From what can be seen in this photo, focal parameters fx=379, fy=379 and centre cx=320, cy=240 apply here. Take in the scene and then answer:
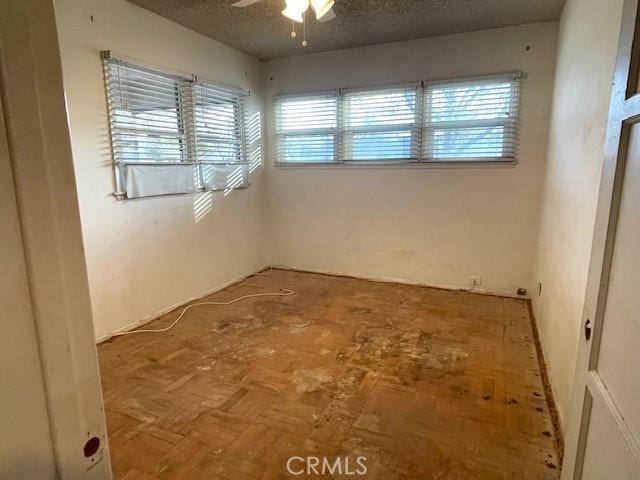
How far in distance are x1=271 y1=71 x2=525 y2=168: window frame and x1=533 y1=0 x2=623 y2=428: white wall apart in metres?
0.53

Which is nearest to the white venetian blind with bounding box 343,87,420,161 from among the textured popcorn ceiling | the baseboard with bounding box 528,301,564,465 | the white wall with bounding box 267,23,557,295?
the white wall with bounding box 267,23,557,295

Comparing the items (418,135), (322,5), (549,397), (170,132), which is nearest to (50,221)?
(322,5)

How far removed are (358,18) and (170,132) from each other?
193 centimetres

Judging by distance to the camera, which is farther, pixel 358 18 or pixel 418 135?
pixel 418 135

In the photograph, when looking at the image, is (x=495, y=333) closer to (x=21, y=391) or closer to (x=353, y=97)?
(x=353, y=97)

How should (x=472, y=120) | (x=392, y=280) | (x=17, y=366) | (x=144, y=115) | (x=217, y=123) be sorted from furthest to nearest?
1. (x=392, y=280)
2. (x=217, y=123)
3. (x=472, y=120)
4. (x=144, y=115)
5. (x=17, y=366)

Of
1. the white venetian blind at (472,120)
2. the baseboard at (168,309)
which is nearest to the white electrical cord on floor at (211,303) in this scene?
the baseboard at (168,309)

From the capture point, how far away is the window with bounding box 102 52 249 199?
2947 mm

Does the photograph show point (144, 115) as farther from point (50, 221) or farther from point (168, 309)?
point (50, 221)

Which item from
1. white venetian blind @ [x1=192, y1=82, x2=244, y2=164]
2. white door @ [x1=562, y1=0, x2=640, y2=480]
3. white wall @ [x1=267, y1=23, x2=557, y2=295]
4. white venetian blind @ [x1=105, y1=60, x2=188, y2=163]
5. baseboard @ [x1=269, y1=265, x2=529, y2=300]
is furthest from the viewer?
baseboard @ [x1=269, y1=265, x2=529, y2=300]

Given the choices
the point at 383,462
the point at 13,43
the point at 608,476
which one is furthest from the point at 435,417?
the point at 13,43

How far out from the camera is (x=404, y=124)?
4.02m

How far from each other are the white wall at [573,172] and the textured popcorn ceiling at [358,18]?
47cm

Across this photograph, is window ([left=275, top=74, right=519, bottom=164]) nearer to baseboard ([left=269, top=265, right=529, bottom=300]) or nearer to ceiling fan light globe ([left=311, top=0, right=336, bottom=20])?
baseboard ([left=269, top=265, right=529, bottom=300])
